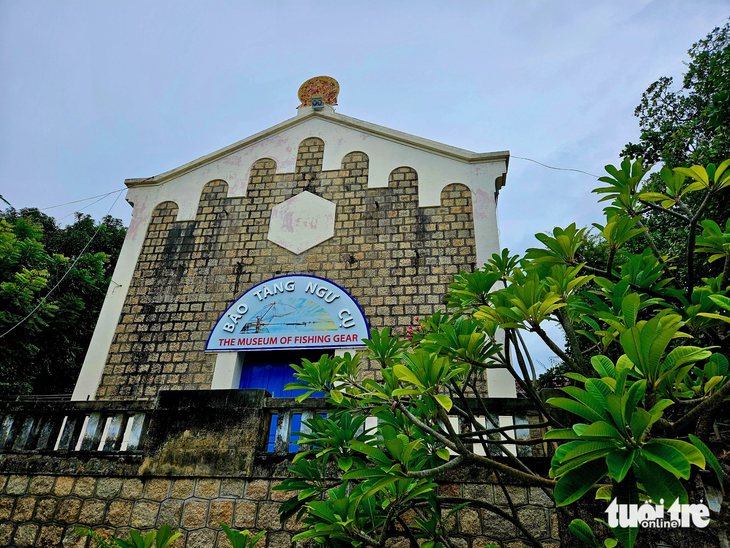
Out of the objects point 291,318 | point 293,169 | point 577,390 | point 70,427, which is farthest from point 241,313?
point 577,390

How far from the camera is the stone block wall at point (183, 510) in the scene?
321 centimetres

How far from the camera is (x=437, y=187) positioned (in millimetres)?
7012

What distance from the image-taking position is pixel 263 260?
6.79 metres

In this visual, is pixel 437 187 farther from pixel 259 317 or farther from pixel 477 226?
pixel 259 317

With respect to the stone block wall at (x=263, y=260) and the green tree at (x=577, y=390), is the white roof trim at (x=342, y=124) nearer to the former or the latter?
the stone block wall at (x=263, y=260)

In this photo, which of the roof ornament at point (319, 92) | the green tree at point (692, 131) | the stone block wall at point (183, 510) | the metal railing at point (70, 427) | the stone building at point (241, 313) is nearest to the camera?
the stone block wall at point (183, 510)

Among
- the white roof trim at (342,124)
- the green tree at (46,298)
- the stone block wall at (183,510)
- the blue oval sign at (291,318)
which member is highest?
the white roof trim at (342,124)

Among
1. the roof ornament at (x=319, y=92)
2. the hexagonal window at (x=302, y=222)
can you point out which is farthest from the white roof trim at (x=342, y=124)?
the hexagonal window at (x=302, y=222)

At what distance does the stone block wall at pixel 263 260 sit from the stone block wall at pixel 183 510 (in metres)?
2.34

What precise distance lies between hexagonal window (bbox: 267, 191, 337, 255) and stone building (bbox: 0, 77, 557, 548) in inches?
0.9

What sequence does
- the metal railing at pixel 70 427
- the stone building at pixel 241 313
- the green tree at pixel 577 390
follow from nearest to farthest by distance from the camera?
the green tree at pixel 577 390 → the stone building at pixel 241 313 → the metal railing at pixel 70 427

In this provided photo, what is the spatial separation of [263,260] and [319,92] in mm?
3395

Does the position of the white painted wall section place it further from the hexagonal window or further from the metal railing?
the metal railing

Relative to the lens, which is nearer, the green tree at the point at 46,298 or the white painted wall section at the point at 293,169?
the white painted wall section at the point at 293,169
